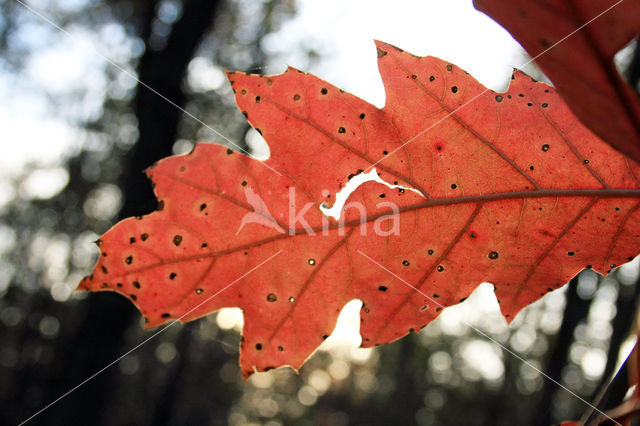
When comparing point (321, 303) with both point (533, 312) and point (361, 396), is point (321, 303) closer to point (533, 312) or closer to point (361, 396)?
point (533, 312)

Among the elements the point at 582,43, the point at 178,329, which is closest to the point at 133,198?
the point at 582,43

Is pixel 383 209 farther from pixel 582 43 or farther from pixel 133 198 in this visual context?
pixel 133 198

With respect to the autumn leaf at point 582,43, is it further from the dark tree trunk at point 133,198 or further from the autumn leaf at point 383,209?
the dark tree trunk at point 133,198

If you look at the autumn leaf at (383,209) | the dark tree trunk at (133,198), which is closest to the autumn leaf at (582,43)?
the autumn leaf at (383,209)

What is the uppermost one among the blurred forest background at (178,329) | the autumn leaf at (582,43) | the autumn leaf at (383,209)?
the autumn leaf at (582,43)

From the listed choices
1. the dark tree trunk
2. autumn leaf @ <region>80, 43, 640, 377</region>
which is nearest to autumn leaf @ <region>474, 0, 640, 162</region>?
autumn leaf @ <region>80, 43, 640, 377</region>

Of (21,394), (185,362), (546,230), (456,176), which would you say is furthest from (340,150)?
(21,394)
